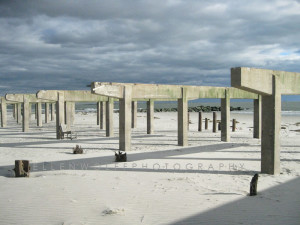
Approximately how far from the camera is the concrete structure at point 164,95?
1385 centimetres

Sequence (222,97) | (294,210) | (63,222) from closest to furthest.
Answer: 1. (63,222)
2. (294,210)
3. (222,97)

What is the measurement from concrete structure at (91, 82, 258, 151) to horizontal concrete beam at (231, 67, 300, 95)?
6614mm

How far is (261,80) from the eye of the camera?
9.02 metres

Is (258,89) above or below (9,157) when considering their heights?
above

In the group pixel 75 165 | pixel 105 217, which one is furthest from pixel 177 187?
pixel 75 165

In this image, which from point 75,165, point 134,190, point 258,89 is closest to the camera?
point 134,190

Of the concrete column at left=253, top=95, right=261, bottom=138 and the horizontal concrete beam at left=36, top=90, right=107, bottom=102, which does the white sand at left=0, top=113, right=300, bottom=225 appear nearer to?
the horizontal concrete beam at left=36, top=90, right=107, bottom=102

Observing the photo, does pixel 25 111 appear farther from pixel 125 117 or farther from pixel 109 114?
pixel 125 117

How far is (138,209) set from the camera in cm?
635

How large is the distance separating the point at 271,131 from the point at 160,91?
7438mm

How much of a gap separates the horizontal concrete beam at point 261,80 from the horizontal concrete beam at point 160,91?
6522mm

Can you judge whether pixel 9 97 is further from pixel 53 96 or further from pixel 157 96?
pixel 157 96

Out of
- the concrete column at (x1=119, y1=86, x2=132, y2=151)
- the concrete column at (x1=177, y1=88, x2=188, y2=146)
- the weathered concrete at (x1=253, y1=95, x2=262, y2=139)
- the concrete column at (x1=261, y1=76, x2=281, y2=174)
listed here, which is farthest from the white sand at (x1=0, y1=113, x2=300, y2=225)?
the weathered concrete at (x1=253, y1=95, x2=262, y2=139)

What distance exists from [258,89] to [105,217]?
577 cm
